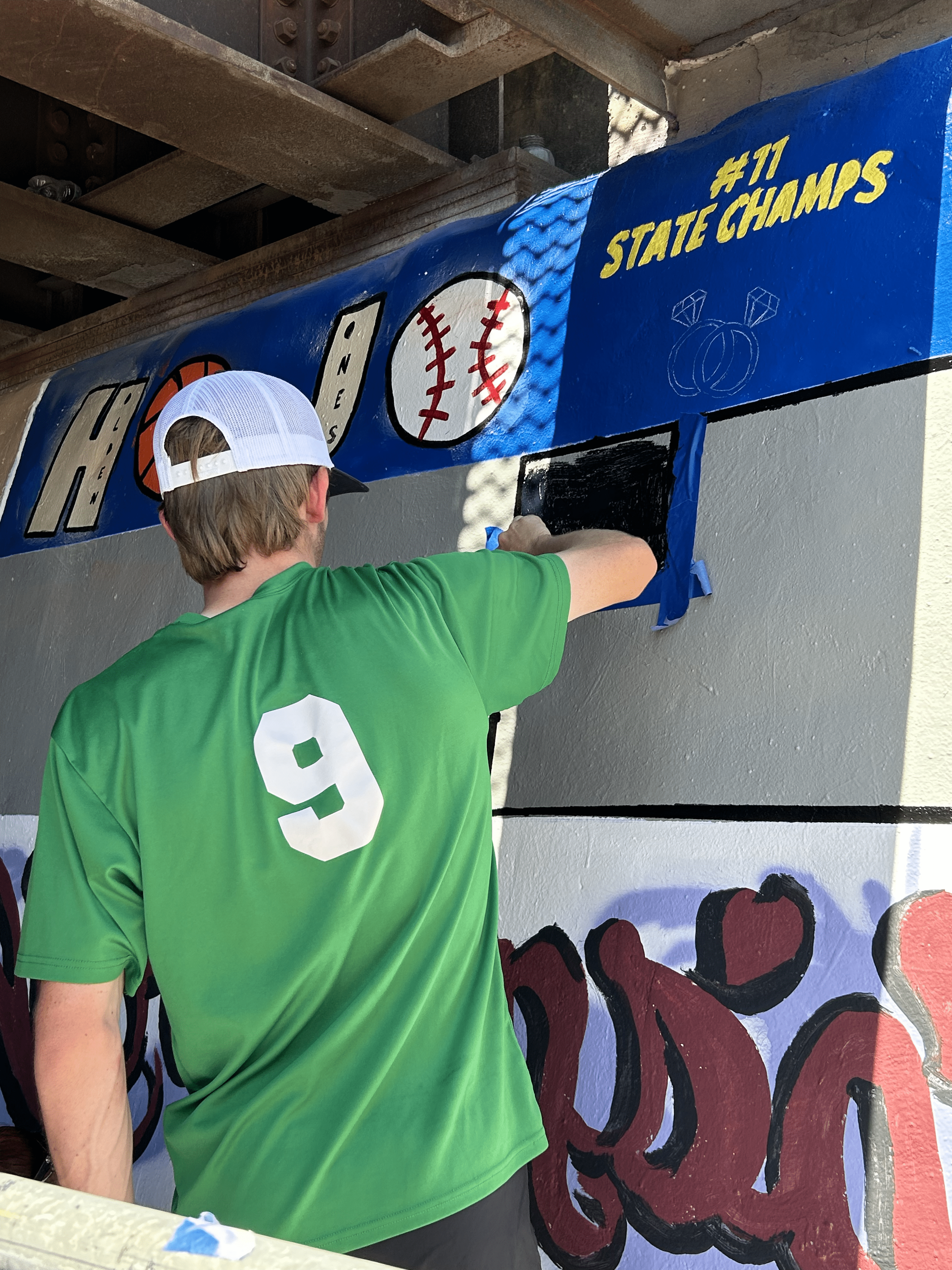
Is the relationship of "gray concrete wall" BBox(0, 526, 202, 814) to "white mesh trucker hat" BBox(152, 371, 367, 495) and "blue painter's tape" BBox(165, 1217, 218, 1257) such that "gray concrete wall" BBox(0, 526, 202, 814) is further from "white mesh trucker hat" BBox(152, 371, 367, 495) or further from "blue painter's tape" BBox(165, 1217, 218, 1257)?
"blue painter's tape" BBox(165, 1217, 218, 1257)

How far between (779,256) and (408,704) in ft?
5.07

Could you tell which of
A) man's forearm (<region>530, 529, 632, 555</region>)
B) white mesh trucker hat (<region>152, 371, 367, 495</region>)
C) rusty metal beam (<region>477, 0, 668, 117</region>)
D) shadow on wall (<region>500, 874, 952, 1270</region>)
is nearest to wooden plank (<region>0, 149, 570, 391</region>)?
rusty metal beam (<region>477, 0, 668, 117</region>)

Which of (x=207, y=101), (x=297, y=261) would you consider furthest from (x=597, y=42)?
(x=297, y=261)

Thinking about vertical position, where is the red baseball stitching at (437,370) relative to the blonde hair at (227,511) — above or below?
above

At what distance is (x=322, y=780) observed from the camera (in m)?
1.74

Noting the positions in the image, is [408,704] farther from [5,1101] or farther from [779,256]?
[5,1101]

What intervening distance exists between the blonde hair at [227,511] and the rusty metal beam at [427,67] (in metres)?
2.03

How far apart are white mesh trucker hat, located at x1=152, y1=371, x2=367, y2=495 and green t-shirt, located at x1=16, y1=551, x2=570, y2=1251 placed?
0.85 feet

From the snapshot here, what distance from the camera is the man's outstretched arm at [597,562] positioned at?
211 cm

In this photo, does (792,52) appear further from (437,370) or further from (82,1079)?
(82,1079)

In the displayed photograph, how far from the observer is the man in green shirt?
1719mm

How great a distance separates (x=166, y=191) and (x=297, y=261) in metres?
0.55

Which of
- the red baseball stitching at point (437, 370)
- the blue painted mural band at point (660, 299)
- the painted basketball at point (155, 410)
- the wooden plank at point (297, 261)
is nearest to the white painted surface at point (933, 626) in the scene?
the blue painted mural band at point (660, 299)

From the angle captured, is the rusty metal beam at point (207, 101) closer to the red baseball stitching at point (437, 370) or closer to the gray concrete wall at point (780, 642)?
the red baseball stitching at point (437, 370)
